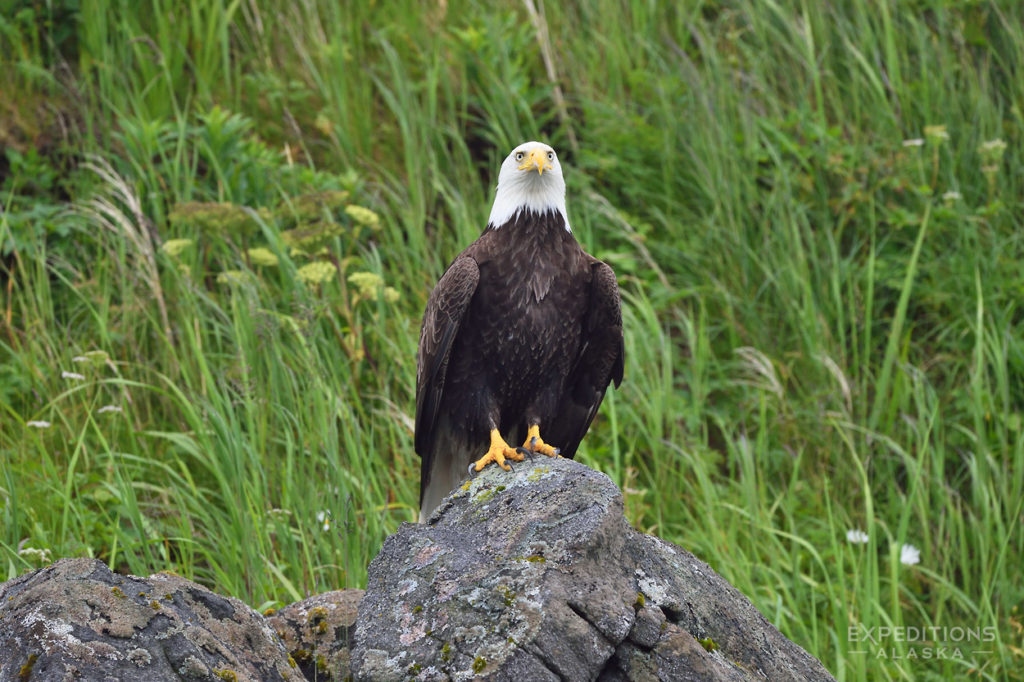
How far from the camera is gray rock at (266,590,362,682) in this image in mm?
2836

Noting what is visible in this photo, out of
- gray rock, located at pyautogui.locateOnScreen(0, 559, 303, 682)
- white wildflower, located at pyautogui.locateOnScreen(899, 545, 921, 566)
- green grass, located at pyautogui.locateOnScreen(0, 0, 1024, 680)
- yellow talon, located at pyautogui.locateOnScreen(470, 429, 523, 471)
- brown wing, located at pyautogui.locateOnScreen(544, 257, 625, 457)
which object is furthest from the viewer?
white wildflower, located at pyautogui.locateOnScreen(899, 545, 921, 566)

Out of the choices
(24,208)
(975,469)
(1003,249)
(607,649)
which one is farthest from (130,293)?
(1003,249)

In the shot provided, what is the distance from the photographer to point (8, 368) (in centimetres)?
503

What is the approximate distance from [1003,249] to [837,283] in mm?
1057

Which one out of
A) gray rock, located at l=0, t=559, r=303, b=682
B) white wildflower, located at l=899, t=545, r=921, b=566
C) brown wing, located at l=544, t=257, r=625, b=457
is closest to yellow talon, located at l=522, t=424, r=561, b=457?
brown wing, located at l=544, t=257, r=625, b=457

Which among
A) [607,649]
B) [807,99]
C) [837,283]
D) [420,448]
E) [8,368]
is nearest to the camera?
[607,649]

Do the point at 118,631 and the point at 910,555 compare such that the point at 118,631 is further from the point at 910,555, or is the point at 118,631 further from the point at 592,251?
the point at 592,251

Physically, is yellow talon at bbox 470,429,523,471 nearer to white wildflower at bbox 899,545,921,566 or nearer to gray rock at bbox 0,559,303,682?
gray rock at bbox 0,559,303,682

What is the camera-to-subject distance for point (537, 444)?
378cm

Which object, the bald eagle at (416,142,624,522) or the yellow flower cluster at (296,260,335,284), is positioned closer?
the bald eagle at (416,142,624,522)

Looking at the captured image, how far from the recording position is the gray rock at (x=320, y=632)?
284 centimetres

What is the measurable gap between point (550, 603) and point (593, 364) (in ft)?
5.66

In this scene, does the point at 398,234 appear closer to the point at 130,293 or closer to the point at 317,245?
the point at 317,245

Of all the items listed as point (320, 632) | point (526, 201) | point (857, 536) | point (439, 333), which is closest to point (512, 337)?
point (439, 333)
